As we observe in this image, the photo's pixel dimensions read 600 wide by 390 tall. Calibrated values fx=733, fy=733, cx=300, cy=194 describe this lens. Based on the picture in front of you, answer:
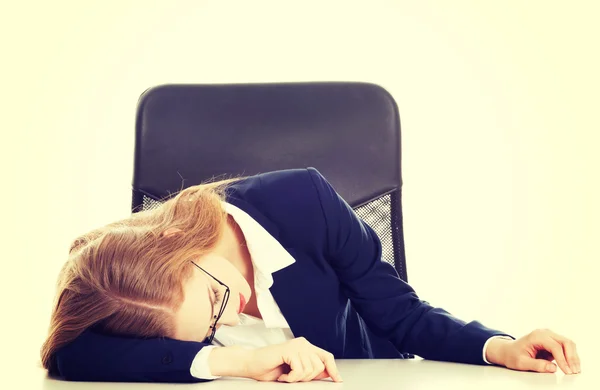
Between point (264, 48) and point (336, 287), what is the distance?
4.71ft

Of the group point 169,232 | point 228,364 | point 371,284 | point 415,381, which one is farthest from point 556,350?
point 169,232

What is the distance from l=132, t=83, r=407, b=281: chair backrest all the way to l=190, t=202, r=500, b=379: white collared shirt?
318 millimetres

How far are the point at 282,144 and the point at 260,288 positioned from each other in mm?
409

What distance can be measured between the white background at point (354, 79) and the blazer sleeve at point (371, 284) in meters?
1.26

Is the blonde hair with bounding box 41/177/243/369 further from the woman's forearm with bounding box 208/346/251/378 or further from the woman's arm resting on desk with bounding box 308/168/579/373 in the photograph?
the woman's arm resting on desk with bounding box 308/168/579/373

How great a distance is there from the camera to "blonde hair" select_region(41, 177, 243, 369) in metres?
1.08

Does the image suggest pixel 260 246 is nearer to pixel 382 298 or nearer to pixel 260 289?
pixel 260 289

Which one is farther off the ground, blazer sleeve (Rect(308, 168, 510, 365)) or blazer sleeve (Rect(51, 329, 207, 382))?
blazer sleeve (Rect(308, 168, 510, 365))

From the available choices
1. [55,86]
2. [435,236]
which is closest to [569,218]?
[435,236]

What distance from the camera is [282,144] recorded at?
161cm

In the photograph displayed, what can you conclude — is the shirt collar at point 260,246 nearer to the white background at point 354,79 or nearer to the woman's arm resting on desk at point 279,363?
the woman's arm resting on desk at point 279,363

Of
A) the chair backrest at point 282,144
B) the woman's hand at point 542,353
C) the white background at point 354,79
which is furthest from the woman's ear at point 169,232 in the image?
the white background at point 354,79

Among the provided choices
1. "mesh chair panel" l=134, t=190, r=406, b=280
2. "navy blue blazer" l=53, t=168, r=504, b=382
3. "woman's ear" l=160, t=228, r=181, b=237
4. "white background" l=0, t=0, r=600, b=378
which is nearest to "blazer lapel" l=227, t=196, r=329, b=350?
"navy blue blazer" l=53, t=168, r=504, b=382

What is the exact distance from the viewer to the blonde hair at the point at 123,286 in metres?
1.08
